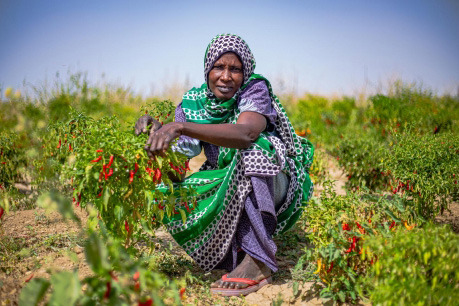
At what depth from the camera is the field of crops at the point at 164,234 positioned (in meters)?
1.56

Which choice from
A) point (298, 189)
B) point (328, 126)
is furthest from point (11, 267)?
point (328, 126)

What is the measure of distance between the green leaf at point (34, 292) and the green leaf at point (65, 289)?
69 mm

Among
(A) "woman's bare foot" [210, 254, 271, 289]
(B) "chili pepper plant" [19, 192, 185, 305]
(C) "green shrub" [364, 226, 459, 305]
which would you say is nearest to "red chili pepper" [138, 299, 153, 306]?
(B) "chili pepper plant" [19, 192, 185, 305]

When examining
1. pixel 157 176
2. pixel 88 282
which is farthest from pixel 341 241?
pixel 88 282

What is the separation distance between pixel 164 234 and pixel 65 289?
244cm

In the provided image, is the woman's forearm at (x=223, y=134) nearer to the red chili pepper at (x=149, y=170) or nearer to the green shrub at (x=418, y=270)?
the red chili pepper at (x=149, y=170)

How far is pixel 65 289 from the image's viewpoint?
1336 millimetres

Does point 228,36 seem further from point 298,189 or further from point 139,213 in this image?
point 139,213

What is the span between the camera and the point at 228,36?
9.86ft

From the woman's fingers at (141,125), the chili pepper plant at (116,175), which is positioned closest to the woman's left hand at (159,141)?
the chili pepper plant at (116,175)

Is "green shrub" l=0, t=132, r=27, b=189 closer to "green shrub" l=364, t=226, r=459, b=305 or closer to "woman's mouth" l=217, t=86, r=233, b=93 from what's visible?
"woman's mouth" l=217, t=86, r=233, b=93

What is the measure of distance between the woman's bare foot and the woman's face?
113 cm

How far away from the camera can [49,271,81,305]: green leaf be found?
4.35 ft

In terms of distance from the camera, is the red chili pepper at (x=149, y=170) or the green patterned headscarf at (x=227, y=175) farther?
the green patterned headscarf at (x=227, y=175)
